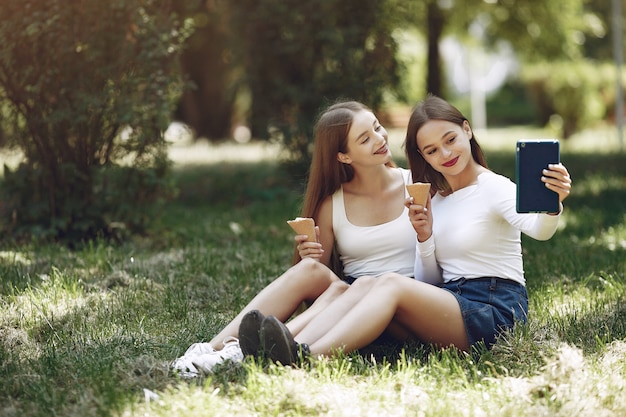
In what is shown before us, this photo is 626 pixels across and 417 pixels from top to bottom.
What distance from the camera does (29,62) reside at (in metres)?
6.41

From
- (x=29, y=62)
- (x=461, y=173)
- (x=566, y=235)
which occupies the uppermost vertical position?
(x=29, y=62)

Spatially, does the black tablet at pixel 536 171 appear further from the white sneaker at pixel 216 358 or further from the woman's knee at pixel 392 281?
the white sneaker at pixel 216 358

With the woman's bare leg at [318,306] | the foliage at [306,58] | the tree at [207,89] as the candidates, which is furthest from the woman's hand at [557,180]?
the tree at [207,89]

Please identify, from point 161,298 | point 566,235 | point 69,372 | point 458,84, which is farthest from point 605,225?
point 458,84

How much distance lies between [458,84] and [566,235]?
36.1 metres

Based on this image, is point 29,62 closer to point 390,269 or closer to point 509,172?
point 390,269

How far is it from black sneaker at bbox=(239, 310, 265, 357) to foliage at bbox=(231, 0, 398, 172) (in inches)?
226

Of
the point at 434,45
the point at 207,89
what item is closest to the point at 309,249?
the point at 434,45

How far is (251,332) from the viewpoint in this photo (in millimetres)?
3443

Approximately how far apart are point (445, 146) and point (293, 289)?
1.01 m

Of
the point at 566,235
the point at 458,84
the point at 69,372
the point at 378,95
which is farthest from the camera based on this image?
the point at 458,84

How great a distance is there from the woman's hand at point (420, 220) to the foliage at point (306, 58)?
5211mm

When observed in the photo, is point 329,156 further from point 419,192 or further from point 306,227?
point 419,192

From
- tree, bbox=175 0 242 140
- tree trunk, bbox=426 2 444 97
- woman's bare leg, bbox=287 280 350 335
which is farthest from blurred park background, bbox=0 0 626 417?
tree, bbox=175 0 242 140
